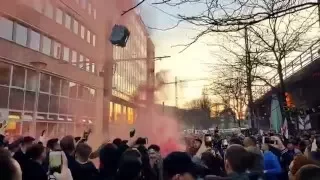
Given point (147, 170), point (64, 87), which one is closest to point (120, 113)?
point (64, 87)

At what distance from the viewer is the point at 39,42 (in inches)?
798

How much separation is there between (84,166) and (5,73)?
14.0 meters

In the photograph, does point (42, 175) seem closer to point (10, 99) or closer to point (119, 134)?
point (10, 99)

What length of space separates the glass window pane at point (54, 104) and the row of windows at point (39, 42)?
A: 242 cm

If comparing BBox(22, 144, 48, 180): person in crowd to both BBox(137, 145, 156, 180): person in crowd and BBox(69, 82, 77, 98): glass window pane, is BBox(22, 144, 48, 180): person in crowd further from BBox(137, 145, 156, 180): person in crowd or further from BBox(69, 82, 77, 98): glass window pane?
BBox(69, 82, 77, 98): glass window pane

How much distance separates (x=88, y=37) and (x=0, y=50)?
18.1ft

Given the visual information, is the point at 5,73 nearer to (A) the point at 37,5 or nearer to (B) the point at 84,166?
(A) the point at 37,5

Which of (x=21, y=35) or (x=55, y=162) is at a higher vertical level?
(x=21, y=35)

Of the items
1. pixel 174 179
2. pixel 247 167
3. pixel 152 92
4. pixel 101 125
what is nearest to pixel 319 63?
pixel 247 167

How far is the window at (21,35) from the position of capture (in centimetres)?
1805

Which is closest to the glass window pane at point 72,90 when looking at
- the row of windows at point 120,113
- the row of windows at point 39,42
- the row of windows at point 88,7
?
the row of windows at point 39,42

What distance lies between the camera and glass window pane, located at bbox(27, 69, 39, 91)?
19.5 metres

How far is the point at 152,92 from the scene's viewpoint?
120 ft

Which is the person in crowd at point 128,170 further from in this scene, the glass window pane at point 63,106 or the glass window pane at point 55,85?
the glass window pane at point 63,106
